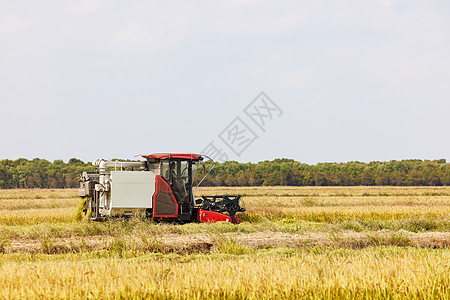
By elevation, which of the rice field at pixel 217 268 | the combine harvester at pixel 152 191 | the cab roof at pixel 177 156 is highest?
the cab roof at pixel 177 156

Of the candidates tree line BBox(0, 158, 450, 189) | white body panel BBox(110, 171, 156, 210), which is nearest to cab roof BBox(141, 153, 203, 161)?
white body panel BBox(110, 171, 156, 210)

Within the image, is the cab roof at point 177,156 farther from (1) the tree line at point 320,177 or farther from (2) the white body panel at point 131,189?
(1) the tree line at point 320,177

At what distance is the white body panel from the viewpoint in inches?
573

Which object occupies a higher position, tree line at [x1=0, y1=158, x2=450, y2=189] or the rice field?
tree line at [x1=0, y1=158, x2=450, y2=189]

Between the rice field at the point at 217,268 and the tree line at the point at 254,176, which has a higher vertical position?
the tree line at the point at 254,176

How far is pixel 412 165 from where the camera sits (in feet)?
309

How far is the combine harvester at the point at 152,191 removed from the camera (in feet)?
48.1

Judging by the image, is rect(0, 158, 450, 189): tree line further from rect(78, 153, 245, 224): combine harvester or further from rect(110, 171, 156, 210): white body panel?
rect(110, 171, 156, 210): white body panel

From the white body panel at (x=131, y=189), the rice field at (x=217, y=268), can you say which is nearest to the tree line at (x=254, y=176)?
the white body panel at (x=131, y=189)

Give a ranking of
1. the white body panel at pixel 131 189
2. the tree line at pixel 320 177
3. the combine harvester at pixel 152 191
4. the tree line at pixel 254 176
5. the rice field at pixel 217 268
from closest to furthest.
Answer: the rice field at pixel 217 268 → the white body panel at pixel 131 189 → the combine harvester at pixel 152 191 → the tree line at pixel 254 176 → the tree line at pixel 320 177

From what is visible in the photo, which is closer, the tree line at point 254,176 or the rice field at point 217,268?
the rice field at point 217,268

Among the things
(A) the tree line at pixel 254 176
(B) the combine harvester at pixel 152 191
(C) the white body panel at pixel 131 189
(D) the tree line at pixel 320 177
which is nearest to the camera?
(C) the white body panel at pixel 131 189

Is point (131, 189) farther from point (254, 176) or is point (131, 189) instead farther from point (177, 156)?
point (254, 176)

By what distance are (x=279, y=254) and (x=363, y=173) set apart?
249 feet
